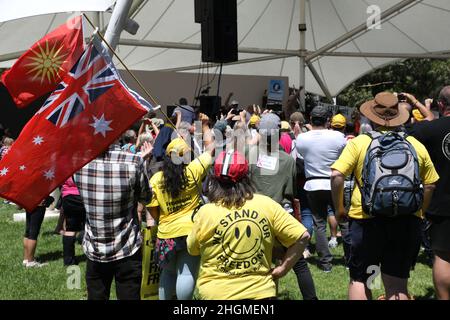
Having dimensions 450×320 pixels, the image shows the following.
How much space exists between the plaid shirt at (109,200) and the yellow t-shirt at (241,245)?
972mm

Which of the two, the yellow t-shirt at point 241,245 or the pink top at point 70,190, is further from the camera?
the pink top at point 70,190

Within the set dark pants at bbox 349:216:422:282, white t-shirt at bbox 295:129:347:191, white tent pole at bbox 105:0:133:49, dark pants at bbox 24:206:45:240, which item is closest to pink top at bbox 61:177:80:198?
dark pants at bbox 24:206:45:240

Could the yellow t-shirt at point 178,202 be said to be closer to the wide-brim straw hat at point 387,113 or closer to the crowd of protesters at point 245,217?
the crowd of protesters at point 245,217

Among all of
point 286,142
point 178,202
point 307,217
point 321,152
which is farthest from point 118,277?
point 286,142

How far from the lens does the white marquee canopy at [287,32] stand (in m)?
13.9

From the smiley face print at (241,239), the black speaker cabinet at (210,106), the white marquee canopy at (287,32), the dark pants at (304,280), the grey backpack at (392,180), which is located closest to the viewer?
the smiley face print at (241,239)

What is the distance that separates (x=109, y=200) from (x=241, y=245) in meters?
1.29

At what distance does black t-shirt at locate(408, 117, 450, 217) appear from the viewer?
4.50 m

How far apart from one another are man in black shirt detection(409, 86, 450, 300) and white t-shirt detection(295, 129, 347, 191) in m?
2.12

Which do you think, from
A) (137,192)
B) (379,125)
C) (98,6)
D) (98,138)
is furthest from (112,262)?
(98,6)

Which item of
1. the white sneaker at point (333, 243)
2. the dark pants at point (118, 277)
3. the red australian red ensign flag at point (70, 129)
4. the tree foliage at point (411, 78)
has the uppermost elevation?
the red australian red ensign flag at point (70, 129)

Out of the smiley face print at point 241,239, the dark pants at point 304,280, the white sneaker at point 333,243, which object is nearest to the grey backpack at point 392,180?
the smiley face print at point 241,239
